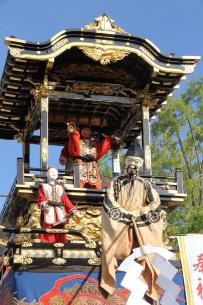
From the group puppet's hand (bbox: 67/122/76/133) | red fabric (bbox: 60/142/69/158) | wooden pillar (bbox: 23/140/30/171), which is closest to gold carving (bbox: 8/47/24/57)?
puppet's hand (bbox: 67/122/76/133)

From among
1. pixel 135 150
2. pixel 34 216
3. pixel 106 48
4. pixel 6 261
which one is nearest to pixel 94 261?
pixel 6 261

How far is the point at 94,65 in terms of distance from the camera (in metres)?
15.0

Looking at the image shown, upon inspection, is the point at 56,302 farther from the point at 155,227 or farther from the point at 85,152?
the point at 85,152

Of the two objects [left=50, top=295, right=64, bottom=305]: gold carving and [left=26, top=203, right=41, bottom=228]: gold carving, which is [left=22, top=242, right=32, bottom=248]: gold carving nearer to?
[left=50, top=295, right=64, bottom=305]: gold carving

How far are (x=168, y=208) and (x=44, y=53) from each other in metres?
3.92

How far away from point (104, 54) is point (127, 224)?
579 cm

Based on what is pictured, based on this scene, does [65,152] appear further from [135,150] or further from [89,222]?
[89,222]

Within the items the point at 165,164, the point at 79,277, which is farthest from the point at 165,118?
the point at 79,277

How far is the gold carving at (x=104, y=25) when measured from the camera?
14719mm

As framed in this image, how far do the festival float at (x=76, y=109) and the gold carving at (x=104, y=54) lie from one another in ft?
0.06

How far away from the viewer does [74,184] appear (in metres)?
13.9

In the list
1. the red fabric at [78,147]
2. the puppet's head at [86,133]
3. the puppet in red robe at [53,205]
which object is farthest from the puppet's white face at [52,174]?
the puppet's head at [86,133]

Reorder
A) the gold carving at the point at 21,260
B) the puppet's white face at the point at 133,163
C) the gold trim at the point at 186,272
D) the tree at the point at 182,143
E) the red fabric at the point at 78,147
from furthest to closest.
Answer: the tree at the point at 182,143
the red fabric at the point at 78,147
the gold carving at the point at 21,260
the gold trim at the point at 186,272
the puppet's white face at the point at 133,163

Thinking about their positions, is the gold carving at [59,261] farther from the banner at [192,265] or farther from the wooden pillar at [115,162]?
the wooden pillar at [115,162]
